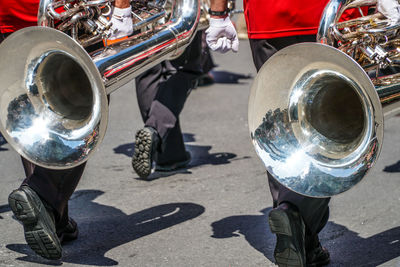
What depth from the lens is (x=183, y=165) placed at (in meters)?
4.75

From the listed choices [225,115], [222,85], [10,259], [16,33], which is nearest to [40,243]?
[10,259]

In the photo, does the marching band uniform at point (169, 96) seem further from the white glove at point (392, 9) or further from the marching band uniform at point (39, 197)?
the white glove at point (392, 9)

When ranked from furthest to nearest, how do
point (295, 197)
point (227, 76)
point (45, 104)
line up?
point (227, 76), point (45, 104), point (295, 197)

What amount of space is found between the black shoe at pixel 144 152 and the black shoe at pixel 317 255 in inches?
53.4

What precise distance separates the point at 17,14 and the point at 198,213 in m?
1.37

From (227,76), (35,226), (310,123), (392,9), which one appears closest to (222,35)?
(310,123)

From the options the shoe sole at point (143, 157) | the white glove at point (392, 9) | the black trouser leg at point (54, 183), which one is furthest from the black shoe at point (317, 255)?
the shoe sole at point (143, 157)

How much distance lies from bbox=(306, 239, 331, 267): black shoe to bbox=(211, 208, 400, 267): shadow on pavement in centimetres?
6

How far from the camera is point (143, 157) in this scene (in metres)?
4.23

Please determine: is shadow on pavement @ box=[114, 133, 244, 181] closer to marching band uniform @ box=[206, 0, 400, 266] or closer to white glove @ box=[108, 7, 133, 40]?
white glove @ box=[108, 7, 133, 40]

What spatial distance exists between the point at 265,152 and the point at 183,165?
179 centimetres

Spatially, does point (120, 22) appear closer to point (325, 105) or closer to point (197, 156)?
point (325, 105)

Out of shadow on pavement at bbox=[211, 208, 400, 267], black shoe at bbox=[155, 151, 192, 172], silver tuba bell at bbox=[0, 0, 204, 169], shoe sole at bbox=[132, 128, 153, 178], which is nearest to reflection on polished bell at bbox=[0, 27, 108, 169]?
silver tuba bell at bbox=[0, 0, 204, 169]

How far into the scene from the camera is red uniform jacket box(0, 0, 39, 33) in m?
3.23
